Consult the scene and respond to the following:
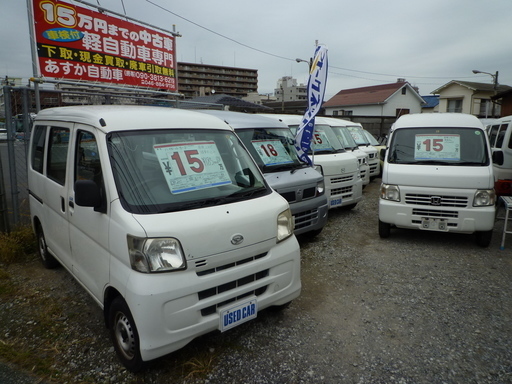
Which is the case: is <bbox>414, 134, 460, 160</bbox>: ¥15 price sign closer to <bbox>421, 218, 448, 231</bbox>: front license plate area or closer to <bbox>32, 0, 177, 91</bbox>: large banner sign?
<bbox>421, 218, 448, 231</bbox>: front license plate area

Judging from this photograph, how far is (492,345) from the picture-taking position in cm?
288

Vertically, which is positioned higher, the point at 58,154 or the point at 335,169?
the point at 58,154

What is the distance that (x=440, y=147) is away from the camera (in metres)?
5.45

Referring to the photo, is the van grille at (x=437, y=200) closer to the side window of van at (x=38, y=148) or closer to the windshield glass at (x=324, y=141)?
the windshield glass at (x=324, y=141)

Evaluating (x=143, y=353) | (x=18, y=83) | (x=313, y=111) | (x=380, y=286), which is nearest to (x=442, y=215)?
(x=380, y=286)

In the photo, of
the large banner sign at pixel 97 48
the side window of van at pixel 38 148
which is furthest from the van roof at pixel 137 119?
the large banner sign at pixel 97 48

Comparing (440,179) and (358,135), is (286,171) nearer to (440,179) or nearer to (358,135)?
(440,179)

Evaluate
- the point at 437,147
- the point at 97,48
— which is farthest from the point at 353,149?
the point at 97,48

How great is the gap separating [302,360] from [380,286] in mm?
1698

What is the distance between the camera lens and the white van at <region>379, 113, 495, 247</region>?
16.0ft

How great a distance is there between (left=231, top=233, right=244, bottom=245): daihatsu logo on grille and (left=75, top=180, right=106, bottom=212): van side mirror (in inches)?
39.9

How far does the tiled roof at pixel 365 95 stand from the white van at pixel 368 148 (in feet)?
71.1

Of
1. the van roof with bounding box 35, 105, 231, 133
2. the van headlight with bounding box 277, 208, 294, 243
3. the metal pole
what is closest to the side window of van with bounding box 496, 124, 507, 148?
the van headlight with bounding box 277, 208, 294, 243

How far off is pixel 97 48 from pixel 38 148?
2809mm
